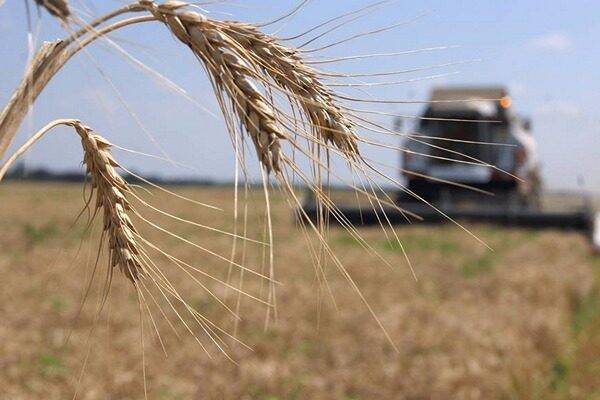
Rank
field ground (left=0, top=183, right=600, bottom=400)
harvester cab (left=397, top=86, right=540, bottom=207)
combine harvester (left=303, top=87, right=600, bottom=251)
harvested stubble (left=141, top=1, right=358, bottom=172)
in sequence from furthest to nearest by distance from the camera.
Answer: combine harvester (left=303, top=87, right=600, bottom=251) < harvester cab (left=397, top=86, right=540, bottom=207) < field ground (left=0, top=183, right=600, bottom=400) < harvested stubble (left=141, top=1, right=358, bottom=172)

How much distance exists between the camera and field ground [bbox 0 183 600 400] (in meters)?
5.59

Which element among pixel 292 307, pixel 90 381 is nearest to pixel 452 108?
pixel 292 307

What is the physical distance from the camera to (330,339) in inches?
284

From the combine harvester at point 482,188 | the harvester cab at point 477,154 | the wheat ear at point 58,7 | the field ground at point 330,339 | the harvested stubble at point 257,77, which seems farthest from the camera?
the combine harvester at point 482,188

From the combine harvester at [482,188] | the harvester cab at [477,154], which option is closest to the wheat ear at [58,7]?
the harvester cab at [477,154]

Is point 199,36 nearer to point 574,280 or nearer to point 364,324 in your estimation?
point 364,324

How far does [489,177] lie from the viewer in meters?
20.6

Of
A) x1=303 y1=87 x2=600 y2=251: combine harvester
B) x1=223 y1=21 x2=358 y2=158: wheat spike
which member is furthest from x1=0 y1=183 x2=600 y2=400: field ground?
x1=303 y1=87 x2=600 y2=251: combine harvester

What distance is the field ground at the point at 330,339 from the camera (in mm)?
5586

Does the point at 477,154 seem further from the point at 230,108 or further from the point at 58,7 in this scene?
the point at 58,7

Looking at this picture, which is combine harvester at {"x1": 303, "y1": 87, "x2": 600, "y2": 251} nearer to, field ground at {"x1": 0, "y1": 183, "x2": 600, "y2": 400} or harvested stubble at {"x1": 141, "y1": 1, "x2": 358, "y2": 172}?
field ground at {"x1": 0, "y1": 183, "x2": 600, "y2": 400}

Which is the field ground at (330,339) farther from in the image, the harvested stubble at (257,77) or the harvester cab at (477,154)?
the harvester cab at (477,154)

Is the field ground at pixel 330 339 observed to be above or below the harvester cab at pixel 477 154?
below

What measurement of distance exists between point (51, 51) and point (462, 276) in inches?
466
